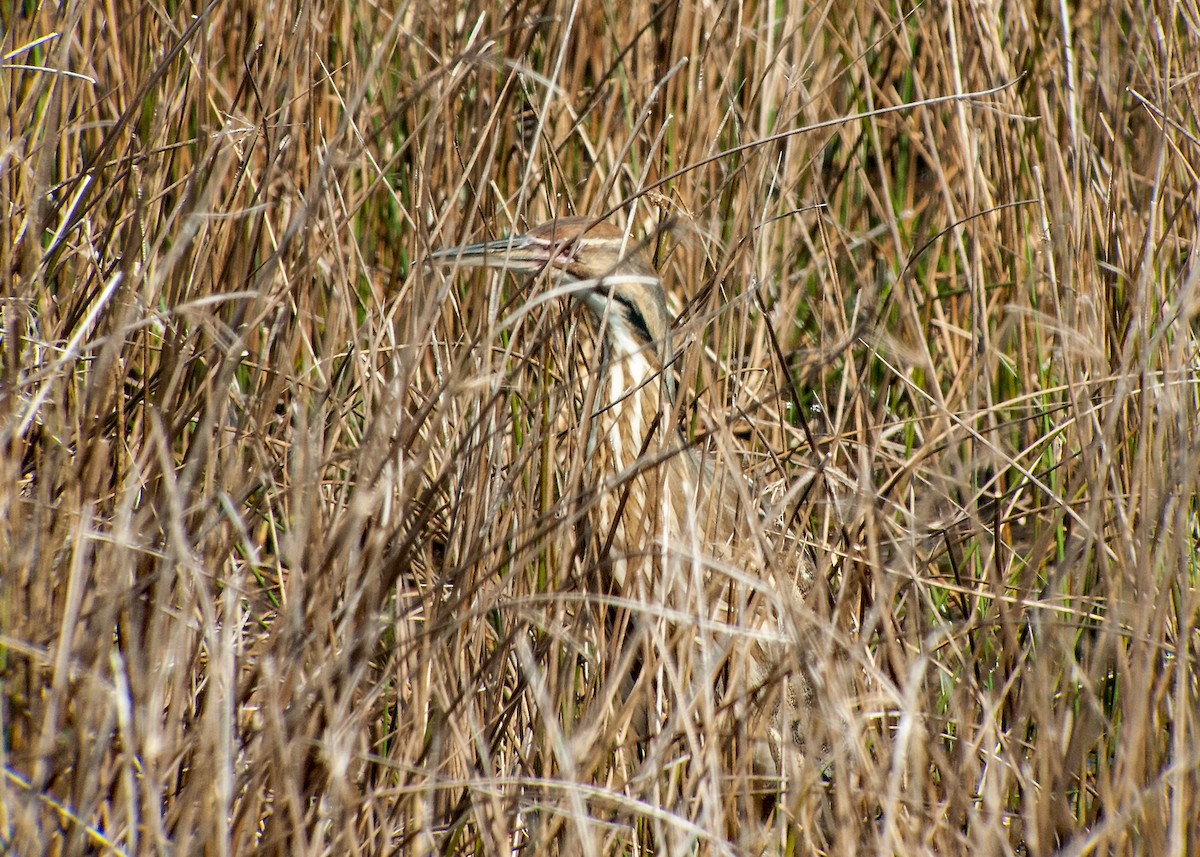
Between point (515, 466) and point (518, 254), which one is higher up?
point (518, 254)

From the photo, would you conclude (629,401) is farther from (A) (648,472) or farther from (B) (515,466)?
(B) (515,466)

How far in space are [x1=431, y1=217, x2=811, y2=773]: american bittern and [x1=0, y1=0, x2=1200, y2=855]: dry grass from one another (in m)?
Result: 0.08

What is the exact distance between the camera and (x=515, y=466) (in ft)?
5.38

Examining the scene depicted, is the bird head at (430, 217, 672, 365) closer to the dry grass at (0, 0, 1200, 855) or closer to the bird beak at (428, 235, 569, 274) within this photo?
the bird beak at (428, 235, 569, 274)

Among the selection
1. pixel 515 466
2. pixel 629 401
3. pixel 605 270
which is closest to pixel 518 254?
pixel 605 270

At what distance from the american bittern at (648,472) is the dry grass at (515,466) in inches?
3.0

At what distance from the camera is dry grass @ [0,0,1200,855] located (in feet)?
4.34

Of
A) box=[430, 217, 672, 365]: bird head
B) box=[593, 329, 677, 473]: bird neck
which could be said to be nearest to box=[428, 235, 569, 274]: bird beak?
box=[430, 217, 672, 365]: bird head

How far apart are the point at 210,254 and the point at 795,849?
114 cm

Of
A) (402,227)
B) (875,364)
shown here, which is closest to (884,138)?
(875,364)

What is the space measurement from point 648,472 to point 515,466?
0.50 meters

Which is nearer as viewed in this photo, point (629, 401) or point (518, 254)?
point (518, 254)

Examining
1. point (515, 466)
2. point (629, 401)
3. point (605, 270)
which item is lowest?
point (515, 466)

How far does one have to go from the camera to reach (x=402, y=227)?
8.66 feet
